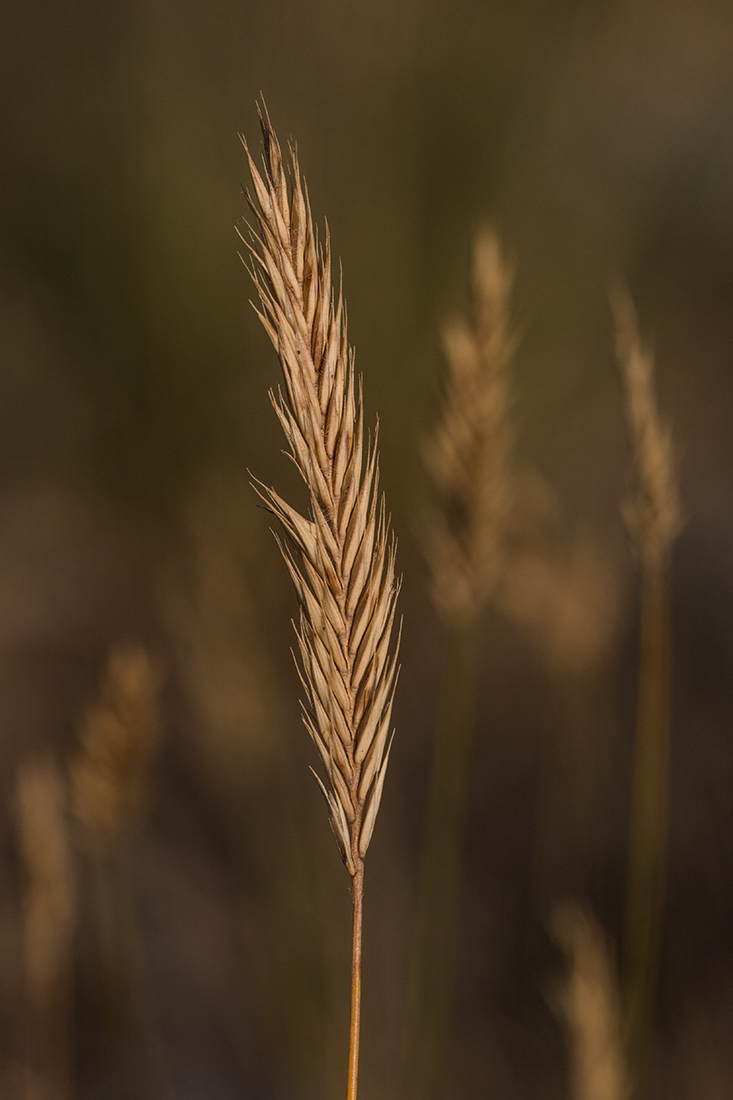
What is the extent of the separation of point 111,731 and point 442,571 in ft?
1.43

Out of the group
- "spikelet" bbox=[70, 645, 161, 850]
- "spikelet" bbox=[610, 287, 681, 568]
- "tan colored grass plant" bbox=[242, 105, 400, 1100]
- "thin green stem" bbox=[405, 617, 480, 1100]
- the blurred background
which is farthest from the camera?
the blurred background

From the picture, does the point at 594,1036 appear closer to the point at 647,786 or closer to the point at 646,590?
the point at 647,786

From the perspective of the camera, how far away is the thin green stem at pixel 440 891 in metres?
0.93

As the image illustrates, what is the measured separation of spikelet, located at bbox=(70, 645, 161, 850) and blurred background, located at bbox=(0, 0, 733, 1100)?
2.74 ft

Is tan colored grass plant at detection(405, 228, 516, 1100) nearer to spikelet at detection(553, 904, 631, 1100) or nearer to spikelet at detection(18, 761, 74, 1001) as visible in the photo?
spikelet at detection(553, 904, 631, 1100)

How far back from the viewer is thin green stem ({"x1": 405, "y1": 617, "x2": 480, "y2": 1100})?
933 millimetres

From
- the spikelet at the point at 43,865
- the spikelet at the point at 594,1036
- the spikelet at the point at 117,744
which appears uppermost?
the spikelet at the point at 117,744

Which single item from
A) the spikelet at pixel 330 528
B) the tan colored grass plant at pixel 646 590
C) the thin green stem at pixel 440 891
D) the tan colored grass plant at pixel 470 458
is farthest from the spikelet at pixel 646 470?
the spikelet at pixel 330 528

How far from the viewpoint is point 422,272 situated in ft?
12.1

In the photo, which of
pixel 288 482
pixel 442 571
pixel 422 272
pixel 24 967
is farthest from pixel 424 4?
pixel 24 967

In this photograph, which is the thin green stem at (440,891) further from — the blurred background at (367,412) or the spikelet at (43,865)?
the spikelet at (43,865)

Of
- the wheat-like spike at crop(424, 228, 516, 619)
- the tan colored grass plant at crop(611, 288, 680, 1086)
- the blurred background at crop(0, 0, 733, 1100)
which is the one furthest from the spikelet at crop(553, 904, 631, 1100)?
the blurred background at crop(0, 0, 733, 1100)

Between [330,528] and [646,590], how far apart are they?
491mm

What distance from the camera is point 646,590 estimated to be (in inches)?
30.1
